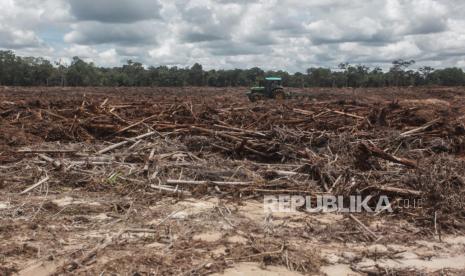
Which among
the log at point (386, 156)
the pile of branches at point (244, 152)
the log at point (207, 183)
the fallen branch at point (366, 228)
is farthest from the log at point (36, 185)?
the log at point (386, 156)

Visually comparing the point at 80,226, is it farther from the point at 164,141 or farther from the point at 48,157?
the point at 164,141

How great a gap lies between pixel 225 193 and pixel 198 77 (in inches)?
2690

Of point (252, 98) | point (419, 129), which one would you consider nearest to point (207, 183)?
point (419, 129)

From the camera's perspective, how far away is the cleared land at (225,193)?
4785 mm

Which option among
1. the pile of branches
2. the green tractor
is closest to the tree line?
the green tractor

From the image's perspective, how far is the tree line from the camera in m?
65.8

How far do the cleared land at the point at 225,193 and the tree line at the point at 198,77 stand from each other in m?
54.5

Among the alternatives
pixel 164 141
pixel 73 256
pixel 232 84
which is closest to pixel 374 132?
pixel 164 141

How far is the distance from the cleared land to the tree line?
54539 millimetres

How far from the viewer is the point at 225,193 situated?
718 cm

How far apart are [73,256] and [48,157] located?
4447 millimetres

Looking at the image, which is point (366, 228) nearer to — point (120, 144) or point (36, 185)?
point (36, 185)

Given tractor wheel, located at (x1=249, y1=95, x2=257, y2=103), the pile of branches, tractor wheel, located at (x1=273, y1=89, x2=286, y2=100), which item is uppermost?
tractor wheel, located at (x1=273, y1=89, x2=286, y2=100)

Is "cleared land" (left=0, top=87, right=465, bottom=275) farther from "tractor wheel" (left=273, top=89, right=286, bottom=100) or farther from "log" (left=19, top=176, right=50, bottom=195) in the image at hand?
"tractor wheel" (left=273, top=89, right=286, bottom=100)
